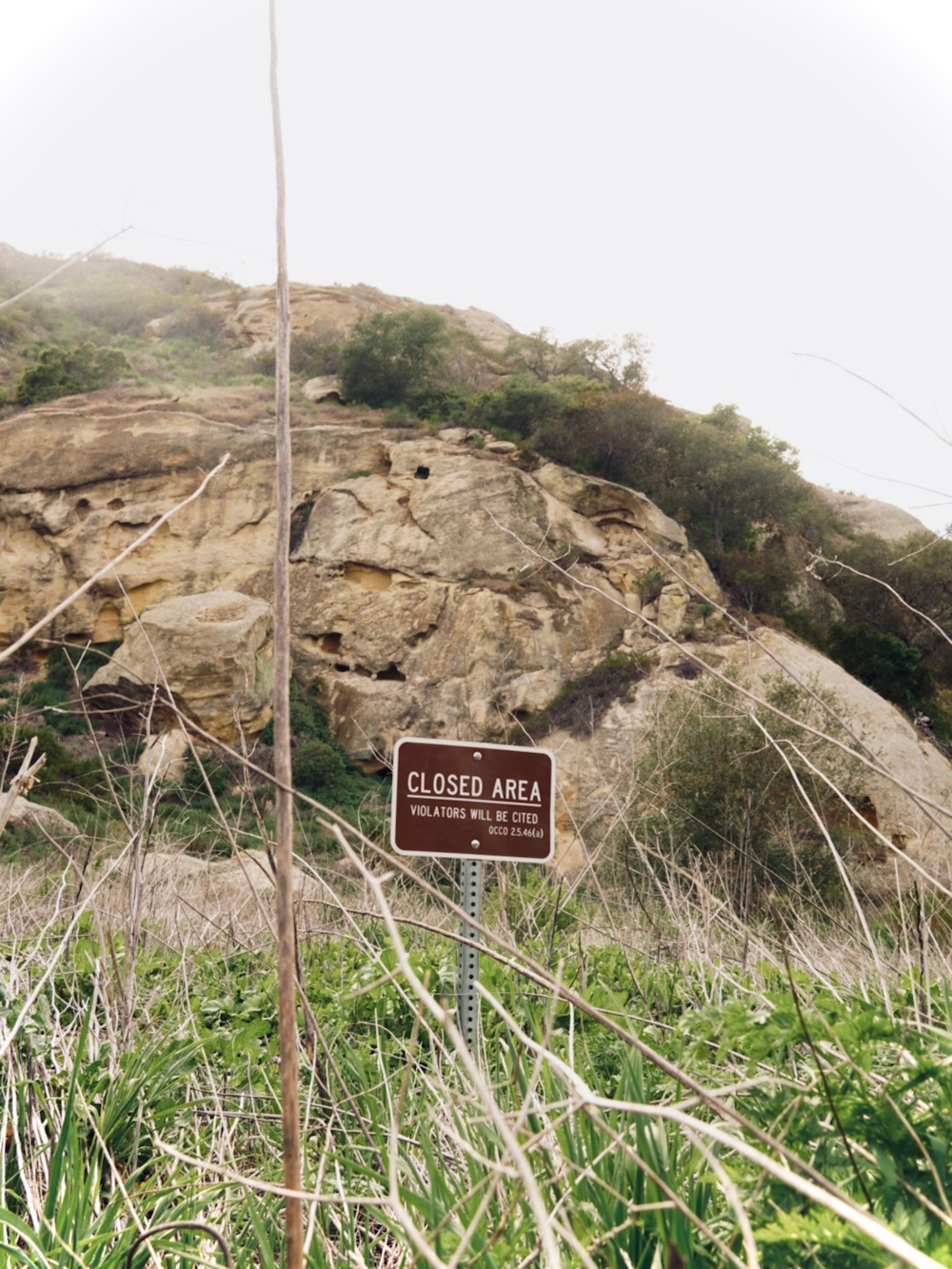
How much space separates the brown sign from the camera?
2.30 m

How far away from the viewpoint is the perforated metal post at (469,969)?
80.3 inches

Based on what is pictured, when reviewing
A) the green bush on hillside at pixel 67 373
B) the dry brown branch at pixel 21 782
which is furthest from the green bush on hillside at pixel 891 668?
the dry brown branch at pixel 21 782

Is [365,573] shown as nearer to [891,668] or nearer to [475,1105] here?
Answer: [891,668]

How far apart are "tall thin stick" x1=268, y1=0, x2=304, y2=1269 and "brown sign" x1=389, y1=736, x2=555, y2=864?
1558 millimetres

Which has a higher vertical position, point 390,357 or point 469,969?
point 390,357

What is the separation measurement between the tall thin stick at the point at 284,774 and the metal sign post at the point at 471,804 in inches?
61.0

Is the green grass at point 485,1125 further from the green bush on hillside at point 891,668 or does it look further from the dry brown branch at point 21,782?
the green bush on hillside at point 891,668

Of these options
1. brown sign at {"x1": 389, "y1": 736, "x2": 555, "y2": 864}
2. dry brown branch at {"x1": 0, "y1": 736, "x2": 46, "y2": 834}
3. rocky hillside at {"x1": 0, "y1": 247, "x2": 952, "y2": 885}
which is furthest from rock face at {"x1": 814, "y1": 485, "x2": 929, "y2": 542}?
dry brown branch at {"x1": 0, "y1": 736, "x2": 46, "y2": 834}

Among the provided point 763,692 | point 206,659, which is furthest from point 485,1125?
point 206,659

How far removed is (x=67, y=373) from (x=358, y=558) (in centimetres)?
1091

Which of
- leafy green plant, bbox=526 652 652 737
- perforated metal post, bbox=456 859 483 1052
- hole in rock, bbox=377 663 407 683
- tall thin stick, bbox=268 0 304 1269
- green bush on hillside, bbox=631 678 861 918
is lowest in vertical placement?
hole in rock, bbox=377 663 407 683

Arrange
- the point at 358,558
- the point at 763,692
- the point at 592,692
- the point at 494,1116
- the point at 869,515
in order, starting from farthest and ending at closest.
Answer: the point at 869,515 < the point at 358,558 < the point at 592,692 < the point at 763,692 < the point at 494,1116

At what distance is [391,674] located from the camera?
17484mm

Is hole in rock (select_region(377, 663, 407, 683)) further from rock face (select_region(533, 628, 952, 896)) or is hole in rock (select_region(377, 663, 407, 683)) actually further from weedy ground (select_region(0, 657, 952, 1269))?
weedy ground (select_region(0, 657, 952, 1269))
